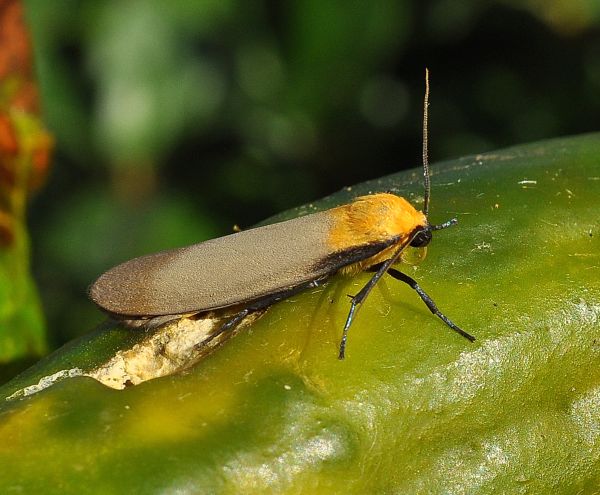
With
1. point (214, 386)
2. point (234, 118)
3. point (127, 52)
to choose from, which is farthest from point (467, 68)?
point (214, 386)

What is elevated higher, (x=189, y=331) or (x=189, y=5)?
(x=189, y=5)

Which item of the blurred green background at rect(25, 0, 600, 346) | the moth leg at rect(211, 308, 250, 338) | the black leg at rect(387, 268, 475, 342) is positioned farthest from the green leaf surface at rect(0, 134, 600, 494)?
the blurred green background at rect(25, 0, 600, 346)

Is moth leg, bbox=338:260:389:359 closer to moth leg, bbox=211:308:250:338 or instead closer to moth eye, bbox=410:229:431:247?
moth eye, bbox=410:229:431:247

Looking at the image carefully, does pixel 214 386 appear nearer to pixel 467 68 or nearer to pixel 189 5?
pixel 189 5

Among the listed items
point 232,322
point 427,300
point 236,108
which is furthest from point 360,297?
point 236,108

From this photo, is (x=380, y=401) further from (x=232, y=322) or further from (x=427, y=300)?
(x=232, y=322)

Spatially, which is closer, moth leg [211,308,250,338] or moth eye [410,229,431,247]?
moth leg [211,308,250,338]

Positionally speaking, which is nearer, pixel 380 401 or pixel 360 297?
pixel 380 401
